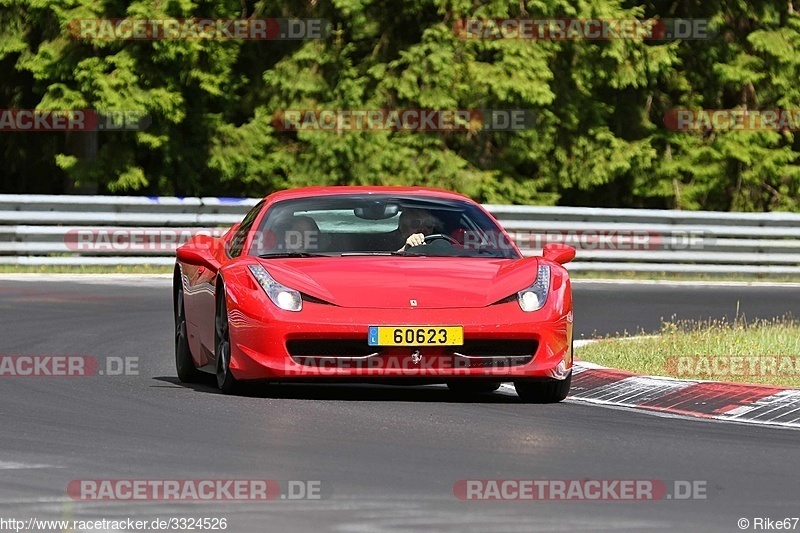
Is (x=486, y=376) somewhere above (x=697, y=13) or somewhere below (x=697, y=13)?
below

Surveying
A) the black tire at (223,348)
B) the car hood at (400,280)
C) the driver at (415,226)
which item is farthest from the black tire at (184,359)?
the driver at (415,226)

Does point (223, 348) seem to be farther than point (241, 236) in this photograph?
No

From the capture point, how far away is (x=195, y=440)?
348 inches

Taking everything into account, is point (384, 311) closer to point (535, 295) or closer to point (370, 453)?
point (535, 295)

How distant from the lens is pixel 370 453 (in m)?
8.45

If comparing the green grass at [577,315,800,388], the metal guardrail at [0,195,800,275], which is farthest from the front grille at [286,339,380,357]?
the metal guardrail at [0,195,800,275]

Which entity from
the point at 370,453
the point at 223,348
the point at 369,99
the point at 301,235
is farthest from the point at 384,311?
the point at 369,99

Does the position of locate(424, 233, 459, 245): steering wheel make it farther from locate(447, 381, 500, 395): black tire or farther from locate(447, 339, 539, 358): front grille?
locate(447, 339, 539, 358): front grille

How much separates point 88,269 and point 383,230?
12016 mm

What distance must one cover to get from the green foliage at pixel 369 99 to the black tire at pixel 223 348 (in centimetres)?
1588

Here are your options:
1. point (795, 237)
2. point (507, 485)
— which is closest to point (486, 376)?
point (507, 485)

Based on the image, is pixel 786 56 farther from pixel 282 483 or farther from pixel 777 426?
pixel 282 483

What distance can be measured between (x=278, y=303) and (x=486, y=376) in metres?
1.24

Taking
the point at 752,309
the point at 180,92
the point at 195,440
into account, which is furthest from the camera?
the point at 180,92
